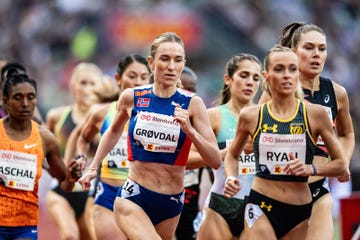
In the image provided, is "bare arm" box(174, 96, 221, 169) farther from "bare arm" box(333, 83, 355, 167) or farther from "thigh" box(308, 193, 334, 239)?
"bare arm" box(333, 83, 355, 167)

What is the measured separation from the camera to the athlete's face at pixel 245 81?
28.6ft

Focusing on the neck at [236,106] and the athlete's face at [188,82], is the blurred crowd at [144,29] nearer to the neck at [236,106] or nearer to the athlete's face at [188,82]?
the athlete's face at [188,82]

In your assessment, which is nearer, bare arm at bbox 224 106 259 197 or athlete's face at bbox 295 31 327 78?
bare arm at bbox 224 106 259 197

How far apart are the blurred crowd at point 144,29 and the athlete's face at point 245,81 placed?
1476 centimetres

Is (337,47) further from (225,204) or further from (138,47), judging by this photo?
(225,204)

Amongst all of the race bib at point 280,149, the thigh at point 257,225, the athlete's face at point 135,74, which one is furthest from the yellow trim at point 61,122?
the race bib at point 280,149

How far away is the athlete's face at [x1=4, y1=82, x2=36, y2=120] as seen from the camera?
25.1 feet

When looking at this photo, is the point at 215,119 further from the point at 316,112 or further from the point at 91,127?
the point at 316,112

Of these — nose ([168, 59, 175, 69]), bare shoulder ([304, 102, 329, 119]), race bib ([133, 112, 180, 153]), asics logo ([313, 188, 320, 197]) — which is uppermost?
nose ([168, 59, 175, 69])

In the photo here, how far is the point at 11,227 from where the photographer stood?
7.56 meters

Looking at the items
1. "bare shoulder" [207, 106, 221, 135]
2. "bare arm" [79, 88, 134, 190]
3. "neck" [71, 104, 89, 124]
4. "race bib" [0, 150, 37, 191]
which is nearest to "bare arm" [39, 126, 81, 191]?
"race bib" [0, 150, 37, 191]

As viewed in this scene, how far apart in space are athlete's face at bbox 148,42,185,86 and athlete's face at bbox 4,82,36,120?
1.23 m

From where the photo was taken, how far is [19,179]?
7598 millimetres

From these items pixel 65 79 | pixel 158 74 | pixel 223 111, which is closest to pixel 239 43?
pixel 65 79
